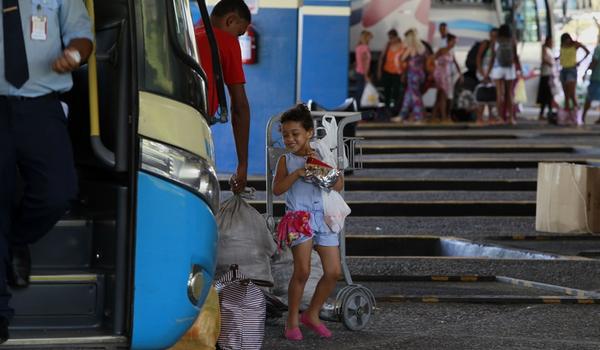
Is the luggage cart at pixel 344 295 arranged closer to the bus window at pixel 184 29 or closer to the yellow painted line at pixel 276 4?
the bus window at pixel 184 29

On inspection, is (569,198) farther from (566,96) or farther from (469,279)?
(566,96)

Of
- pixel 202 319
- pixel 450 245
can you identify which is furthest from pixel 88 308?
pixel 450 245

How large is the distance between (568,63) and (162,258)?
20525 mm

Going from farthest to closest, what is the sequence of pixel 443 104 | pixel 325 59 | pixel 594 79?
pixel 443 104 < pixel 594 79 < pixel 325 59

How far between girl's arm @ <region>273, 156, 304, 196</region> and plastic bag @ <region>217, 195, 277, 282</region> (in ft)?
0.80

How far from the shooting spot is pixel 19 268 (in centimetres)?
525

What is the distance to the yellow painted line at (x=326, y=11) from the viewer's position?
18.0 metres

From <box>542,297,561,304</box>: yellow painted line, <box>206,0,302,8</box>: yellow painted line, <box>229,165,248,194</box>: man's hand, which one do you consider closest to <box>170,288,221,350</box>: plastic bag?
<box>229,165,248,194</box>: man's hand

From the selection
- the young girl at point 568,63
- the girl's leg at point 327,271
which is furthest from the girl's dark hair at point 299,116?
the young girl at point 568,63

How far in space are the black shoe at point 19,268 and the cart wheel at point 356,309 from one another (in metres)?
2.41

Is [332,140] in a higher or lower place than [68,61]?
lower

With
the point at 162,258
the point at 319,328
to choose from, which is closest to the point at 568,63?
the point at 319,328

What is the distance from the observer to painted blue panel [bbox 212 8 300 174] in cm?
1623

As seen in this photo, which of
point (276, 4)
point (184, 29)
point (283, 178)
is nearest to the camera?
point (184, 29)
